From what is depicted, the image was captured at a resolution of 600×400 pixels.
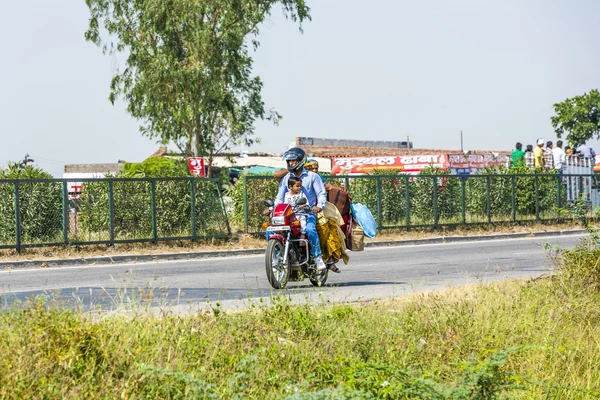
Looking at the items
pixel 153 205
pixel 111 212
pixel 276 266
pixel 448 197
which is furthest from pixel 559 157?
pixel 276 266

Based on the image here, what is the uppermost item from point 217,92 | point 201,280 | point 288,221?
point 217,92

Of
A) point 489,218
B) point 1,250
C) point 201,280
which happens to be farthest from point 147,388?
point 489,218

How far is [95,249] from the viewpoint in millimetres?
23125

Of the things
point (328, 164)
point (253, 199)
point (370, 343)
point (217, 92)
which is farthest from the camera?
point (328, 164)

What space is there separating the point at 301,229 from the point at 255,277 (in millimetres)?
3002

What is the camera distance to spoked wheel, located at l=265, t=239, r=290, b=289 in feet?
41.8

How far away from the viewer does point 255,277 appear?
16.1 meters

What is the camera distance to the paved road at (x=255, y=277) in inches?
477

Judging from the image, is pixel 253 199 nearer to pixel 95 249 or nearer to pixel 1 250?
pixel 95 249

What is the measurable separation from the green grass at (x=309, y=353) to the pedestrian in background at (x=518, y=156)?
23.8m

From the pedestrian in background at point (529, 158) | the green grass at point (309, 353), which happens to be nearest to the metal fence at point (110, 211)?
the pedestrian in background at point (529, 158)

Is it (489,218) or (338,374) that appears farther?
(489,218)

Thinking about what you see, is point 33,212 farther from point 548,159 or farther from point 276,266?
point 548,159

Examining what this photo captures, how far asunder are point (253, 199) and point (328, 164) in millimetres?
44307
